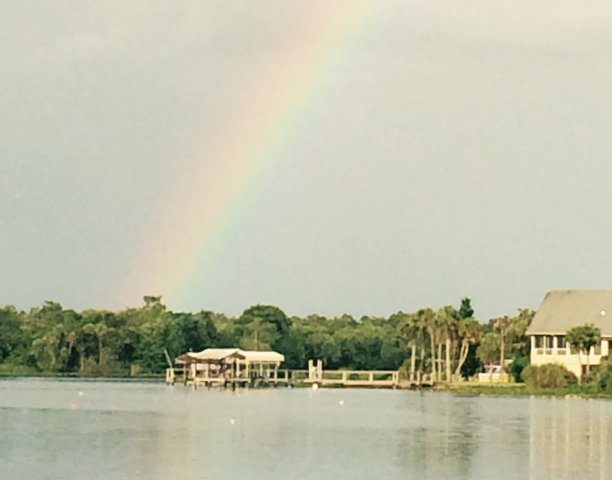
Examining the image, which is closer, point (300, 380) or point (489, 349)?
point (489, 349)

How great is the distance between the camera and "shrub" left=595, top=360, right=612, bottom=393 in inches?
3541

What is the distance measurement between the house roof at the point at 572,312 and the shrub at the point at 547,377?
6.07 m

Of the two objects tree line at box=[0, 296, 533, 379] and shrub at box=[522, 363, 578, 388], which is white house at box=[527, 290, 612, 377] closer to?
shrub at box=[522, 363, 578, 388]

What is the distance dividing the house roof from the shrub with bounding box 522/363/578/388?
6.07m

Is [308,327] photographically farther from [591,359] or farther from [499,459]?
[499,459]

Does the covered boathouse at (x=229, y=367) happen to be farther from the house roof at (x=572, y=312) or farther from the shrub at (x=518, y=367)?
the house roof at (x=572, y=312)

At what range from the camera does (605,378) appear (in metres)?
90.5

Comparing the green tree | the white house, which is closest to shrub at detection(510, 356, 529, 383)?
the white house

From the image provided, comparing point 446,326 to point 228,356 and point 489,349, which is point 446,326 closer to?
point 489,349

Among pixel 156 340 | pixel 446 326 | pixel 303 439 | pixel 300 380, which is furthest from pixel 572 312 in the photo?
pixel 303 439

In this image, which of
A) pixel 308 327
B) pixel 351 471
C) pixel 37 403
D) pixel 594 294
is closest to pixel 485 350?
pixel 594 294

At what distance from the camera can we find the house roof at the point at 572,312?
334ft

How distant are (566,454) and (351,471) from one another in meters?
9.02

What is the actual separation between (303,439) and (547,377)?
4643 centimetres
